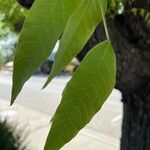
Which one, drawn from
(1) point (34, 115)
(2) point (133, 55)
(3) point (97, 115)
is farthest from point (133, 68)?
(1) point (34, 115)

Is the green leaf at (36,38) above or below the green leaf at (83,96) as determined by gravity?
above

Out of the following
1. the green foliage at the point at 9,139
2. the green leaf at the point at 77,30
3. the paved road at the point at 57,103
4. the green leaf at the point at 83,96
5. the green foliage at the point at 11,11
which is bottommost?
the paved road at the point at 57,103

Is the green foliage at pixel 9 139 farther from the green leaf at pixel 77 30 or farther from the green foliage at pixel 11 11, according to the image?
the green leaf at pixel 77 30

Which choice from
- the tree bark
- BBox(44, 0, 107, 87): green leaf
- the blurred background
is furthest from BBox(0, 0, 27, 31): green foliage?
BBox(44, 0, 107, 87): green leaf

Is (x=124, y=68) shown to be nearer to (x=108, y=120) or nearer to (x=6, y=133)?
(x=6, y=133)

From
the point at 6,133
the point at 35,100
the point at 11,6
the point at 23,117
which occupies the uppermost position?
the point at 11,6

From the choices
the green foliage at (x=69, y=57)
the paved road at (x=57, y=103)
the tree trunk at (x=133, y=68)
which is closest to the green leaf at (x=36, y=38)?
the green foliage at (x=69, y=57)

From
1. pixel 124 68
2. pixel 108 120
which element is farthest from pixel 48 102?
pixel 124 68

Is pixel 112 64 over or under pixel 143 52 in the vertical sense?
over
